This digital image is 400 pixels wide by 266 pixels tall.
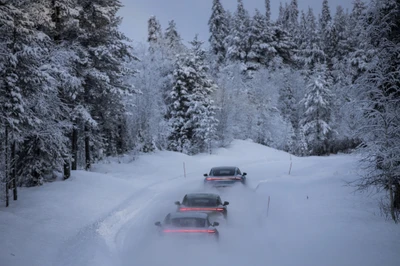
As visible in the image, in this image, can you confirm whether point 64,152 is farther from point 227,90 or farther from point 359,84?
point 227,90

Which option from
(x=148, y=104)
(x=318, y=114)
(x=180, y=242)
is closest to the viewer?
(x=180, y=242)

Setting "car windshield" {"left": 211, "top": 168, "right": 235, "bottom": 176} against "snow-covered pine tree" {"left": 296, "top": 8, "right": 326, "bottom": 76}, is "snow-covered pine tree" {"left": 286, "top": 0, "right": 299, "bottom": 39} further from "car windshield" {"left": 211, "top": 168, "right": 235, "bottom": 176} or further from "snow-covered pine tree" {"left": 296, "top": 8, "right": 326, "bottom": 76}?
"car windshield" {"left": 211, "top": 168, "right": 235, "bottom": 176}

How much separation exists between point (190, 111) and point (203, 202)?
83.5 ft

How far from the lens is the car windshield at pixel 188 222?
26.5 feet

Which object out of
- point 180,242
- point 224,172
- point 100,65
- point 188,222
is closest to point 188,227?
point 188,222

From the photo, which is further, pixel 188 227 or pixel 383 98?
pixel 383 98

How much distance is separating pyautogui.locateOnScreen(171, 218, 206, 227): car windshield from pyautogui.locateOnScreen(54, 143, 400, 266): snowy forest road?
0.46 metres

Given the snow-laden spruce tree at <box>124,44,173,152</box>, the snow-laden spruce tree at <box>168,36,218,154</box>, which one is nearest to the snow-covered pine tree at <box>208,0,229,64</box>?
the snow-laden spruce tree at <box>124,44,173,152</box>

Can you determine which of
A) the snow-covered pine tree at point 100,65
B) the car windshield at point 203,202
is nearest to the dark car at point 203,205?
the car windshield at point 203,202

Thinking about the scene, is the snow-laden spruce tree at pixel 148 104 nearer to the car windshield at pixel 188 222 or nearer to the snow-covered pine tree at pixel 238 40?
the car windshield at pixel 188 222

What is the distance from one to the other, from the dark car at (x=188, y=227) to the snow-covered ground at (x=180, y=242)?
0.24m

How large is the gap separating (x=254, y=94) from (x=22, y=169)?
43294mm

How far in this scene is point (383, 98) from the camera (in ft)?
37.4

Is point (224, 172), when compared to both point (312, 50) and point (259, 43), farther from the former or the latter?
point (312, 50)
